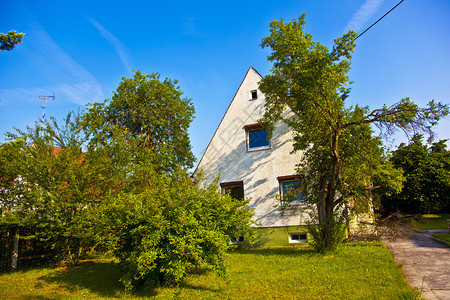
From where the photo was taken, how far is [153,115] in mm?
20344

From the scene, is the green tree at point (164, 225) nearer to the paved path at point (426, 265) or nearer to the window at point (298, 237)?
the paved path at point (426, 265)

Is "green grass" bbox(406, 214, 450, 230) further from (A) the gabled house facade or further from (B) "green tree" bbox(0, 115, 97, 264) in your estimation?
(B) "green tree" bbox(0, 115, 97, 264)

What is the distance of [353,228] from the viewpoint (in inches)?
523

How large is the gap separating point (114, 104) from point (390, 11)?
17.6 metres

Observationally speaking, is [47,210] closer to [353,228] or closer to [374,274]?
[374,274]

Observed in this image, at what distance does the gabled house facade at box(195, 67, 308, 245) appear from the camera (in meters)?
13.5

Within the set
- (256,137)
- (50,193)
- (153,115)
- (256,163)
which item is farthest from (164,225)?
(153,115)

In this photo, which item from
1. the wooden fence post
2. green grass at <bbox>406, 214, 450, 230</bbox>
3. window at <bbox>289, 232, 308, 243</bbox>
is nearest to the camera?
the wooden fence post

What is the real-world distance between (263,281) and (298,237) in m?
6.90

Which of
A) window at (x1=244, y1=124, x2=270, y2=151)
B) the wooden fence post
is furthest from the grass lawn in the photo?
window at (x1=244, y1=124, x2=270, y2=151)

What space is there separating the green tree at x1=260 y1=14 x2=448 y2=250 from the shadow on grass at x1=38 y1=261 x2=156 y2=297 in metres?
7.12

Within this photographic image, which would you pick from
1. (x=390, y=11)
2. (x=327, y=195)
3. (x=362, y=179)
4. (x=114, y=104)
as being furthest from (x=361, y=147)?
(x=114, y=104)

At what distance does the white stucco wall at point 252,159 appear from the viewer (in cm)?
1391

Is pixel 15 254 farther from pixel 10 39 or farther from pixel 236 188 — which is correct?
pixel 236 188
